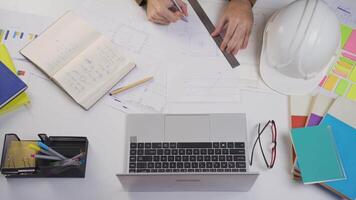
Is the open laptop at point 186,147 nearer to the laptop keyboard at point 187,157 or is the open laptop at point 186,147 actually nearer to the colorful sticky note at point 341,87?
the laptop keyboard at point 187,157

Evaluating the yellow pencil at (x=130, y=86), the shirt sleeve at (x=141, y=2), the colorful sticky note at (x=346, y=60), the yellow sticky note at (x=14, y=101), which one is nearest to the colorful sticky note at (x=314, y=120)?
the colorful sticky note at (x=346, y=60)

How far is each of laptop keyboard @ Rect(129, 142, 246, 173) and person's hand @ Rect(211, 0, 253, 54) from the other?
12.2 inches

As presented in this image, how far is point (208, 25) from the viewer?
101 centimetres

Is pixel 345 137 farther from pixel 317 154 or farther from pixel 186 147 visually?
pixel 186 147

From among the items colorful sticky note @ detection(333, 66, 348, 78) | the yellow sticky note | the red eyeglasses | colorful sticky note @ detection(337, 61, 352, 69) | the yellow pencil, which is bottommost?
the red eyeglasses

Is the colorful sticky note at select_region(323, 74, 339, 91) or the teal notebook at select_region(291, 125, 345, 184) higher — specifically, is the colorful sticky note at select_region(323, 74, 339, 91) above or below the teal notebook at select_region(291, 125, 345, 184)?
above

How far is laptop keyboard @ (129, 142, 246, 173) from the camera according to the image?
810 mm

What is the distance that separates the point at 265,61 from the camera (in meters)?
0.93

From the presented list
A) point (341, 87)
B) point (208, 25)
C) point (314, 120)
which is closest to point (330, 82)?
point (341, 87)

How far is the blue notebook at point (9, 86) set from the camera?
2.78 feet

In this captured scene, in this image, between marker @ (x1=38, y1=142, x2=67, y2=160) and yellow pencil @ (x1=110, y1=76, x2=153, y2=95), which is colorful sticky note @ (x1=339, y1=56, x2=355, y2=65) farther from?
marker @ (x1=38, y1=142, x2=67, y2=160)

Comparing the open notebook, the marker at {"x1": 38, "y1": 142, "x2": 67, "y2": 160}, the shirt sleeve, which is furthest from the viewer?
the shirt sleeve

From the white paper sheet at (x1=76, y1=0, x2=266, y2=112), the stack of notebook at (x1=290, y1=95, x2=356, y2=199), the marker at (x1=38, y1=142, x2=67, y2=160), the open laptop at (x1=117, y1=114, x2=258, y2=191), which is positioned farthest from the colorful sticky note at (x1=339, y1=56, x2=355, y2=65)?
the marker at (x1=38, y1=142, x2=67, y2=160)

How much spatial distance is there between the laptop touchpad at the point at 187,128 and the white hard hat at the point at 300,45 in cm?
23
